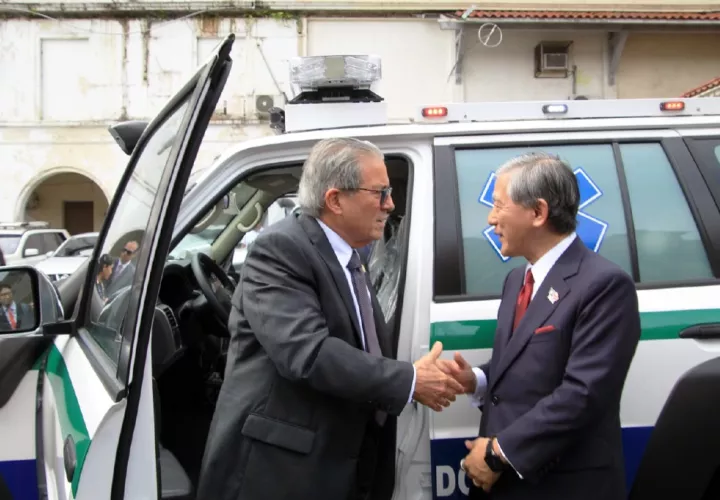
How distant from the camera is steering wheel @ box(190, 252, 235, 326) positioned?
8.34 feet

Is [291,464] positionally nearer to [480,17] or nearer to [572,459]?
[572,459]

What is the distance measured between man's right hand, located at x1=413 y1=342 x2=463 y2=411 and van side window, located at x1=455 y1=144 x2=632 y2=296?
0.37 metres

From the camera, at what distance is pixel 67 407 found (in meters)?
1.50

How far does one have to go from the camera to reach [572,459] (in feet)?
4.85

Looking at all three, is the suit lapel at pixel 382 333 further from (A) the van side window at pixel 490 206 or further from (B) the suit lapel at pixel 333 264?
(A) the van side window at pixel 490 206

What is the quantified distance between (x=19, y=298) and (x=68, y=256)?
34.5 feet

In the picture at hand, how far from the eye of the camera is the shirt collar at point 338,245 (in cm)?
167

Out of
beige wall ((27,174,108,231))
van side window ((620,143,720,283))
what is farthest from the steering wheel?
beige wall ((27,174,108,231))

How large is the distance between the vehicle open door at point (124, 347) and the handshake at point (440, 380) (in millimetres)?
668

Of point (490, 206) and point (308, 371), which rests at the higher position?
point (490, 206)

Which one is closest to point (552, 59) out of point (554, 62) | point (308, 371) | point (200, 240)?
point (554, 62)

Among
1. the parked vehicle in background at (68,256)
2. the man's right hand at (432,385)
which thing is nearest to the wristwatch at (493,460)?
the man's right hand at (432,385)

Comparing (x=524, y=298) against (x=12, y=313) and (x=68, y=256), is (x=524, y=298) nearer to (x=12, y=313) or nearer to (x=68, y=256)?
(x=12, y=313)

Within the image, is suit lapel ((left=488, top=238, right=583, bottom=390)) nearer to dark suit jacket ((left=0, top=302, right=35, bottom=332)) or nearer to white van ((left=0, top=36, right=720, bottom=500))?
white van ((left=0, top=36, right=720, bottom=500))
